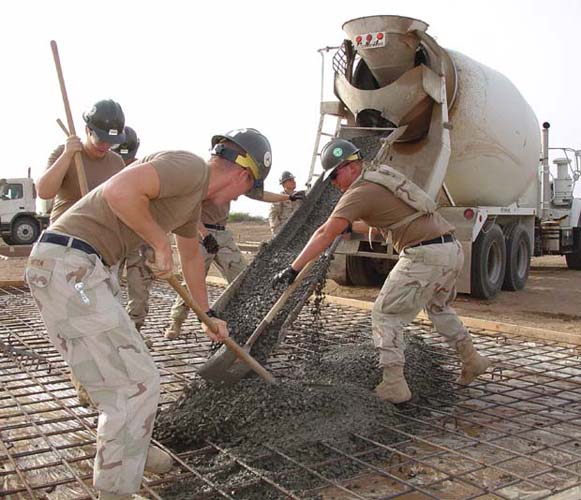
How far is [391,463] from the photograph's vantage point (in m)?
2.82

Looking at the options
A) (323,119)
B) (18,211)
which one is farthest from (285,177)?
(18,211)

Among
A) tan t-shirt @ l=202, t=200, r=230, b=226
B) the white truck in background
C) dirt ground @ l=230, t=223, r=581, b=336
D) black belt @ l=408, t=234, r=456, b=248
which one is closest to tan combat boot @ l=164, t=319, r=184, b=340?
tan t-shirt @ l=202, t=200, r=230, b=226

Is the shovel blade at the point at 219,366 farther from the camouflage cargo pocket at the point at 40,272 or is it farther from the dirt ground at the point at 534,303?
the dirt ground at the point at 534,303

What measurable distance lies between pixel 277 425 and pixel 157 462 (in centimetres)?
Result: 63

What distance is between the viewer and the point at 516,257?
8477mm

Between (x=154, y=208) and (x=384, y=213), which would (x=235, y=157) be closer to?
(x=154, y=208)

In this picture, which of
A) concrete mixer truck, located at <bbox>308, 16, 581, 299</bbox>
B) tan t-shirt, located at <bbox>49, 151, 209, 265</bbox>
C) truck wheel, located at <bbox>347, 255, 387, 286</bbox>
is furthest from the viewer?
truck wheel, located at <bbox>347, 255, 387, 286</bbox>

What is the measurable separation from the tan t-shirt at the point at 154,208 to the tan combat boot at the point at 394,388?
1.61 m

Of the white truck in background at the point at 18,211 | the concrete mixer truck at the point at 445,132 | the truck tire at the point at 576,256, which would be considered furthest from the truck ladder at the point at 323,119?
the white truck in background at the point at 18,211

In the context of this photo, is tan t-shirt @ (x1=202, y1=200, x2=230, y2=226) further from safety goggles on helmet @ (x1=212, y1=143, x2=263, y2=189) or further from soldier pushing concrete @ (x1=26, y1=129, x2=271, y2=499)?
soldier pushing concrete @ (x1=26, y1=129, x2=271, y2=499)

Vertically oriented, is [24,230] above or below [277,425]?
below

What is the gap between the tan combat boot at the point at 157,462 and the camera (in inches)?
101

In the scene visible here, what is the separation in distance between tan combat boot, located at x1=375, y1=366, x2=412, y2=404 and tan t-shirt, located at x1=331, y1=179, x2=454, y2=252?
69cm

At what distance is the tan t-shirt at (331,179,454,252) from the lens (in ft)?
11.2
